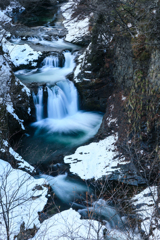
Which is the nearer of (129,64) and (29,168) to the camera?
(29,168)

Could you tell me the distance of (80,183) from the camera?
876cm

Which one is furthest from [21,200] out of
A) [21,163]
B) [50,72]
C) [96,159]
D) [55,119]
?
[50,72]

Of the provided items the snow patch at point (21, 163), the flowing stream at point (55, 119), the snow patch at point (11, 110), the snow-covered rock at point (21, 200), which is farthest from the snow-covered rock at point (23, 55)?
the snow-covered rock at point (21, 200)

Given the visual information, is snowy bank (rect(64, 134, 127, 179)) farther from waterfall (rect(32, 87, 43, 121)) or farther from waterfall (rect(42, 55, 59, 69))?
waterfall (rect(42, 55, 59, 69))

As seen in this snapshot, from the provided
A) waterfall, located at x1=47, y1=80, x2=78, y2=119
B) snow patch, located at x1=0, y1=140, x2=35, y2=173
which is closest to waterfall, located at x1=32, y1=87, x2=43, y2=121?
waterfall, located at x1=47, y1=80, x2=78, y2=119

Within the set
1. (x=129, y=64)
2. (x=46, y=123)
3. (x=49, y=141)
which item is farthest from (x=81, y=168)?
(x=129, y=64)

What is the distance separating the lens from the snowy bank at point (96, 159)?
8.95 m

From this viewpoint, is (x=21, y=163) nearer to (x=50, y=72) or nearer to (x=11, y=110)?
(x=11, y=110)

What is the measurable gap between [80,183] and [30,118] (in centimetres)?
588

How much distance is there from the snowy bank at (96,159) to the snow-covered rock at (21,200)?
186cm

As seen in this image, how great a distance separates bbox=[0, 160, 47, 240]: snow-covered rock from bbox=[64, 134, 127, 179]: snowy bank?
73.2 inches

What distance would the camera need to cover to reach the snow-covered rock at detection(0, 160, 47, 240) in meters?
6.37

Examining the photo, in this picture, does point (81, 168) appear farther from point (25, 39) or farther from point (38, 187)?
point (25, 39)

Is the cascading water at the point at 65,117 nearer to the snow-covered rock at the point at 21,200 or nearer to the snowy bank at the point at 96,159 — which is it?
the snowy bank at the point at 96,159
